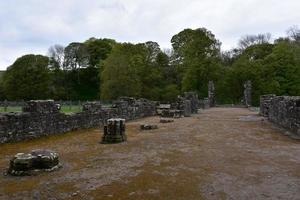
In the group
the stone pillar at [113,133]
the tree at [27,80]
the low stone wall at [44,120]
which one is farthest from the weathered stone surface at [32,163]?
the tree at [27,80]

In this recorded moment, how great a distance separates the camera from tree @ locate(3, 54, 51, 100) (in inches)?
1934

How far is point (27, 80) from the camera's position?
49688 millimetres

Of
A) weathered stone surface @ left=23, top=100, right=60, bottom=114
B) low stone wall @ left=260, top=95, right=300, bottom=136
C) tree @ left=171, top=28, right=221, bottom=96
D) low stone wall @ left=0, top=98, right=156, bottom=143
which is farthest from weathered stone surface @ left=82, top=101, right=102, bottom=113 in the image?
tree @ left=171, top=28, right=221, bottom=96

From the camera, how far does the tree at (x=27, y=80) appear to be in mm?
49125

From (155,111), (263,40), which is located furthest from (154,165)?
(263,40)

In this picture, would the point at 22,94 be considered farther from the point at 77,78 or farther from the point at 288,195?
the point at 288,195

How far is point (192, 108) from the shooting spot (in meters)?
30.3

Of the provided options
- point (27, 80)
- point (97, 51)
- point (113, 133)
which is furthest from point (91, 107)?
point (97, 51)

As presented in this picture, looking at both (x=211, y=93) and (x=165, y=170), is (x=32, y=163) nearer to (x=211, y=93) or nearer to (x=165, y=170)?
→ (x=165, y=170)

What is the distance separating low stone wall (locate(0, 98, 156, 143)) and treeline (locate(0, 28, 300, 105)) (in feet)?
91.6

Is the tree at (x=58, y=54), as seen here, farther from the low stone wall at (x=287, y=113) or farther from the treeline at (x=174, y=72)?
the low stone wall at (x=287, y=113)

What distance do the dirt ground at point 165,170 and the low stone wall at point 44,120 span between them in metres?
0.54

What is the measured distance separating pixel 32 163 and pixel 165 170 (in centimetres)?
296

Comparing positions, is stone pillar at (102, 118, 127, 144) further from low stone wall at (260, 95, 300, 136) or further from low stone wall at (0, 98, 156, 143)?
low stone wall at (260, 95, 300, 136)
